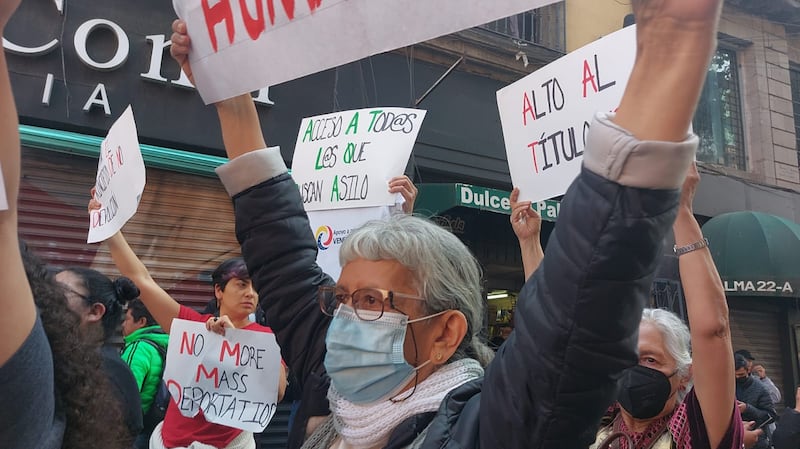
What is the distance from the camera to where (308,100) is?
724cm

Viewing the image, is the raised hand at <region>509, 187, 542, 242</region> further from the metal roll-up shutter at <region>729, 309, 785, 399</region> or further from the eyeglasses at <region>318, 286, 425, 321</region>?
the metal roll-up shutter at <region>729, 309, 785, 399</region>

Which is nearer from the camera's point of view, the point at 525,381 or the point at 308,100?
the point at 525,381

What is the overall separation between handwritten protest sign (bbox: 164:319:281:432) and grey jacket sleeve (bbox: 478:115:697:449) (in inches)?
85.3

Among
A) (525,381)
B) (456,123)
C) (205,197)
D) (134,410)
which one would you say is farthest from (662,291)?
(525,381)

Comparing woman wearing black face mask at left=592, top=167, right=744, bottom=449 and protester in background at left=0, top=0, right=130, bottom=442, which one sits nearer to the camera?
protester in background at left=0, top=0, right=130, bottom=442

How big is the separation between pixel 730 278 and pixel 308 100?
6614 millimetres

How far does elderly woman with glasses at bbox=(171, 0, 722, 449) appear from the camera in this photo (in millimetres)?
1019

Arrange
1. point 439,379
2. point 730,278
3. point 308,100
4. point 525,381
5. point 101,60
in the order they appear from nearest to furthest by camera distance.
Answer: point 525,381 → point 439,379 → point 101,60 → point 308,100 → point 730,278

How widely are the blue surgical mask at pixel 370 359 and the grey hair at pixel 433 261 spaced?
8 centimetres

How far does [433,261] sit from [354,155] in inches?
92.7

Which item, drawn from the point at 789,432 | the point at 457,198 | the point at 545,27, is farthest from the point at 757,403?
the point at 545,27

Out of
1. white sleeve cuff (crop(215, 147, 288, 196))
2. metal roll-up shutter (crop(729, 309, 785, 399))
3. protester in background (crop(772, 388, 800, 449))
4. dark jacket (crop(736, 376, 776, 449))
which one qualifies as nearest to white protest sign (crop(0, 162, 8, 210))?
white sleeve cuff (crop(215, 147, 288, 196))

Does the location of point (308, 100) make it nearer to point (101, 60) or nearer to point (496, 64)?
point (101, 60)

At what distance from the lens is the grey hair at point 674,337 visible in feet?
8.04
